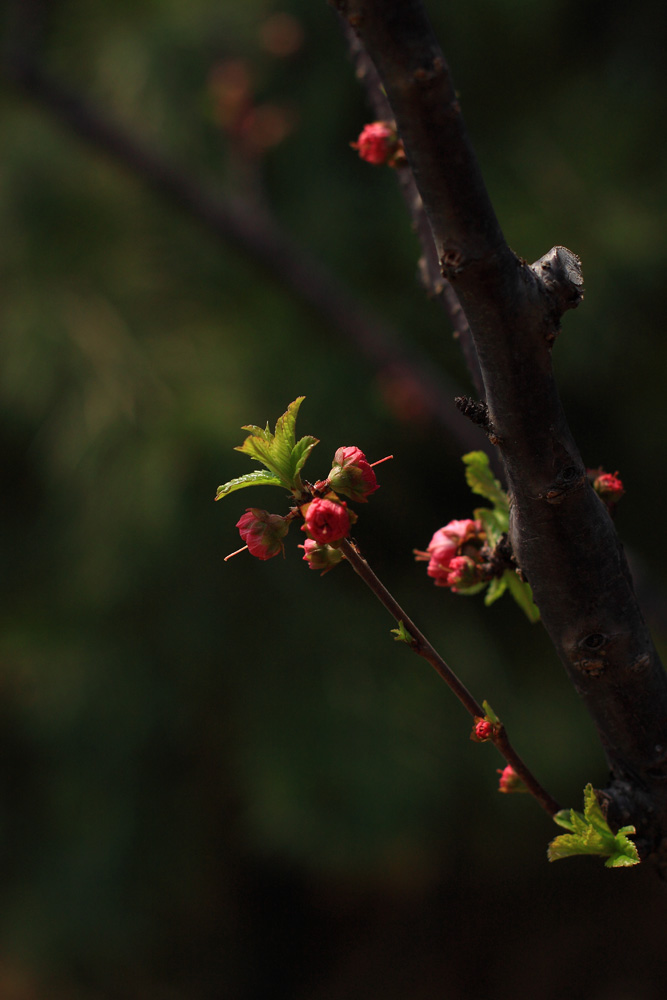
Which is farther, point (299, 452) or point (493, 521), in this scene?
point (493, 521)

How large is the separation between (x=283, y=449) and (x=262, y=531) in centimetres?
4

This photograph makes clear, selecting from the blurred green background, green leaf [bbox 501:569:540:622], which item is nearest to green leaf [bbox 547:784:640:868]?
green leaf [bbox 501:569:540:622]

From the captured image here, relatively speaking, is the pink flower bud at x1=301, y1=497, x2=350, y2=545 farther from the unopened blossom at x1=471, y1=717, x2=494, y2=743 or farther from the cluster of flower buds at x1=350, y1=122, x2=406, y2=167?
the cluster of flower buds at x1=350, y1=122, x2=406, y2=167

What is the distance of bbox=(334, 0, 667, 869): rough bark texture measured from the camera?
0.25 meters

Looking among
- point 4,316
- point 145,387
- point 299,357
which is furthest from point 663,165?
point 4,316

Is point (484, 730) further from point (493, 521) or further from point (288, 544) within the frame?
point (288, 544)

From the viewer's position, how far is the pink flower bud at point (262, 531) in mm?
337

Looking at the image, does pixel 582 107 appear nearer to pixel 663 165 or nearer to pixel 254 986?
pixel 663 165

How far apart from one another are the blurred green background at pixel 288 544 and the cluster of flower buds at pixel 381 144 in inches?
52.5

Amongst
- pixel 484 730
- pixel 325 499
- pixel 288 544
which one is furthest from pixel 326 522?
pixel 288 544

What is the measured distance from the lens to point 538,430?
0.31 metres

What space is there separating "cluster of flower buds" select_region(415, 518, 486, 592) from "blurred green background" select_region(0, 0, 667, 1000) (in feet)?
4.66

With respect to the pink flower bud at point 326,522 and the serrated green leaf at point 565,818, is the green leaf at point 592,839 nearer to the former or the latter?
the serrated green leaf at point 565,818

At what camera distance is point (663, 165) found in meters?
2.04
